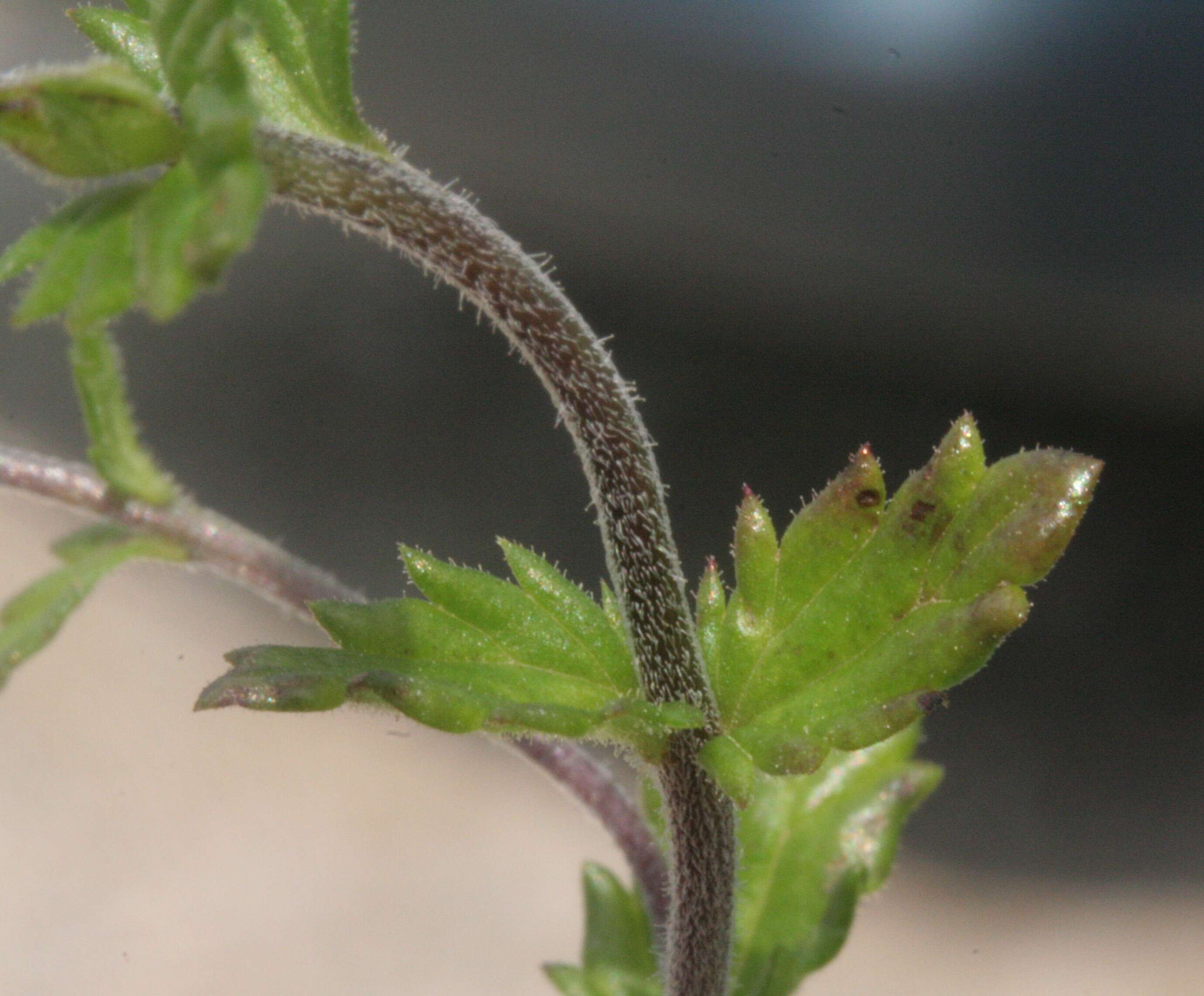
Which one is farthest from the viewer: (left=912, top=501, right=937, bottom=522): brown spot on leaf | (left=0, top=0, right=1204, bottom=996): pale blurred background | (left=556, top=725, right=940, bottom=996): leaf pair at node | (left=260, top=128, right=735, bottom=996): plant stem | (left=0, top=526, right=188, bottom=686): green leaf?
(left=0, top=0, right=1204, bottom=996): pale blurred background

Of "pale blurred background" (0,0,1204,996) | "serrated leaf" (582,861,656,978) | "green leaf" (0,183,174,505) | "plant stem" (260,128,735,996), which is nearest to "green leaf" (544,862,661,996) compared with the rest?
"serrated leaf" (582,861,656,978)

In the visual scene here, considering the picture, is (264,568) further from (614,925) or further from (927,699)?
(927,699)

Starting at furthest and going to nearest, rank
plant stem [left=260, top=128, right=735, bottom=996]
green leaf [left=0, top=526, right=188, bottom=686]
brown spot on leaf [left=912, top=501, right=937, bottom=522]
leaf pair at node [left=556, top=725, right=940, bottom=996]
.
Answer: leaf pair at node [left=556, top=725, right=940, bottom=996]
green leaf [left=0, top=526, right=188, bottom=686]
brown spot on leaf [left=912, top=501, right=937, bottom=522]
plant stem [left=260, top=128, right=735, bottom=996]

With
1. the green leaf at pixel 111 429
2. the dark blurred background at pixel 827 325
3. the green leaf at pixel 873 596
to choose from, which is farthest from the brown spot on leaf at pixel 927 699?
the dark blurred background at pixel 827 325

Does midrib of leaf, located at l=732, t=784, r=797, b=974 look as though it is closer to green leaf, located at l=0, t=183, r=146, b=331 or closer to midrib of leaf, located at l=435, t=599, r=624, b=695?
midrib of leaf, located at l=435, t=599, r=624, b=695

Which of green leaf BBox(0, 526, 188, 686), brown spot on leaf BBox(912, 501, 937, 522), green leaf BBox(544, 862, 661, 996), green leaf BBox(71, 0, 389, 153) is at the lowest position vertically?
green leaf BBox(544, 862, 661, 996)
